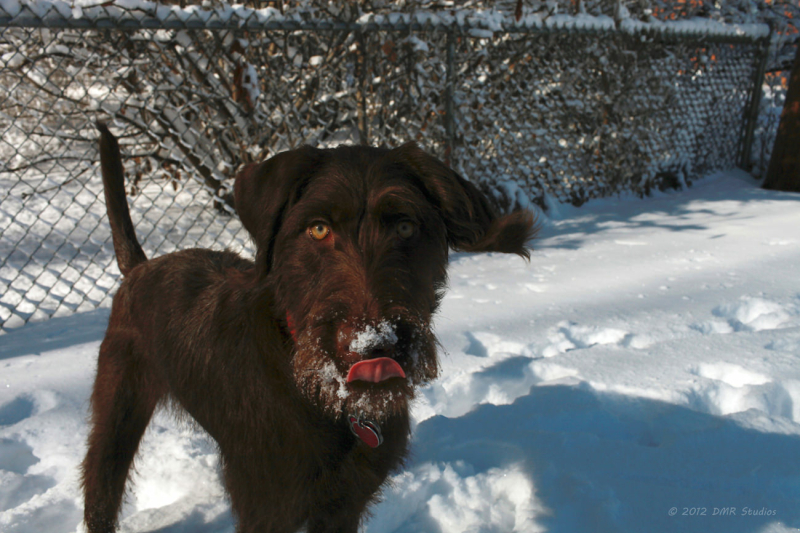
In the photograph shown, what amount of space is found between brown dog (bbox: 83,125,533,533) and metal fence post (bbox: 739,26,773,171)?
8658 millimetres

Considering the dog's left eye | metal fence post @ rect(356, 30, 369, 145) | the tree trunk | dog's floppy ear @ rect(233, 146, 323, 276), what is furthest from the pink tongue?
the tree trunk

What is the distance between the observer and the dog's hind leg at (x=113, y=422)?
1797mm

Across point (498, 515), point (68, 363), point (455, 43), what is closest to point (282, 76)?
point (455, 43)

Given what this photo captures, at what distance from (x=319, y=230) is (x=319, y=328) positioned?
0.98 ft

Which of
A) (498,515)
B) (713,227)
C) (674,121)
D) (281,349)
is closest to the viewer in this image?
(281,349)

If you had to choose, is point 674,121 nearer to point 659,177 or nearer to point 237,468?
point 659,177

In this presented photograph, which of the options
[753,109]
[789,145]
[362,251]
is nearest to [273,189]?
[362,251]

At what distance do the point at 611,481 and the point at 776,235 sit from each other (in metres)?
4.25

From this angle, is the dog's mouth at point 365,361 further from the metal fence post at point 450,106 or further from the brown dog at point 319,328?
the metal fence post at point 450,106

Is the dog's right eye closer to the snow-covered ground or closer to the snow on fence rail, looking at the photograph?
the snow-covered ground

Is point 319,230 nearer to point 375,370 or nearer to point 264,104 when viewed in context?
point 375,370

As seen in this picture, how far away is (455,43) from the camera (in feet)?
15.5

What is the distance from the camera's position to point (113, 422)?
1.83 metres

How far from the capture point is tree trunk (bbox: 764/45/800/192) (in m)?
6.75
